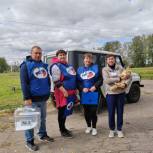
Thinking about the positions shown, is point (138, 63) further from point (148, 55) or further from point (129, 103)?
point (129, 103)

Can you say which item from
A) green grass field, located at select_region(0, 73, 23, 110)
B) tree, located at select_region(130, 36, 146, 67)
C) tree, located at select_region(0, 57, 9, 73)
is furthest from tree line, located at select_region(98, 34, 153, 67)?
green grass field, located at select_region(0, 73, 23, 110)

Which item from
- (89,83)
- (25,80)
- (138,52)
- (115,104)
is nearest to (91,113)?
(115,104)

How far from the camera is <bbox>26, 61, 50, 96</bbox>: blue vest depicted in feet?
18.7

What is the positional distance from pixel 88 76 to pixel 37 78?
1255mm

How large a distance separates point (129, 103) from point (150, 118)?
2.87 meters

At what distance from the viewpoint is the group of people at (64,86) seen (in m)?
5.74

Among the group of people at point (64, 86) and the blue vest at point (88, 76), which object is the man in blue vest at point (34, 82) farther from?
the blue vest at point (88, 76)

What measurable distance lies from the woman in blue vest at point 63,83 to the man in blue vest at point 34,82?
0.79ft

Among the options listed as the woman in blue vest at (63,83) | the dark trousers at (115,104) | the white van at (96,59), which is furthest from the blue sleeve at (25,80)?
the white van at (96,59)

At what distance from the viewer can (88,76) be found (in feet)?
21.2

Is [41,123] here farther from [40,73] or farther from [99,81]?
[99,81]

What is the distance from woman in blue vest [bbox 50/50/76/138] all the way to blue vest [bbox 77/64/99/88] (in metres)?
0.23

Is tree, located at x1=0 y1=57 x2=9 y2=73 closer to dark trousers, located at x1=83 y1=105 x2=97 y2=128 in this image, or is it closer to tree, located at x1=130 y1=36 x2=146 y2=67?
tree, located at x1=130 y1=36 x2=146 y2=67

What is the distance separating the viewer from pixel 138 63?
88125mm
